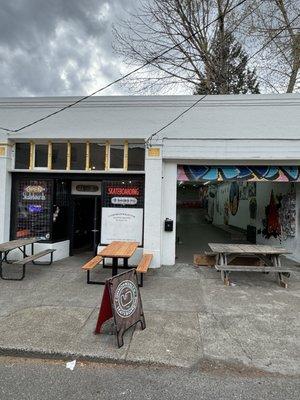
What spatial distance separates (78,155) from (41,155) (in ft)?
3.70

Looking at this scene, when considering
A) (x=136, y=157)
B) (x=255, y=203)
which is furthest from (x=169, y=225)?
(x=255, y=203)

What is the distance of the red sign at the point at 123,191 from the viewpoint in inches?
351

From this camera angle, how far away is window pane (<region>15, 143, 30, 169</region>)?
9.34 metres

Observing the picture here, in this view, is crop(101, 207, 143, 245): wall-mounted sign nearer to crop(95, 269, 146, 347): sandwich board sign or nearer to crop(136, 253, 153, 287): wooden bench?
crop(136, 253, 153, 287): wooden bench

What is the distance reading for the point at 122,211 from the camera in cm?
891

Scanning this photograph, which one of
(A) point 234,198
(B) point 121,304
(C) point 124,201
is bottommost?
(B) point 121,304

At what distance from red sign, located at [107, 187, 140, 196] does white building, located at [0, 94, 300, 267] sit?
28mm

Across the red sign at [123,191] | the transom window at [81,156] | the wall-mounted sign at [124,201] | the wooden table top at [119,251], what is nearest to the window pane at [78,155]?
the transom window at [81,156]

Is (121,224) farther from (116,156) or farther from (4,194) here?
(4,194)

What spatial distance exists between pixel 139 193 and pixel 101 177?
1.21 metres

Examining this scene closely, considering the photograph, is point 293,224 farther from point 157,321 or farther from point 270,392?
point 270,392

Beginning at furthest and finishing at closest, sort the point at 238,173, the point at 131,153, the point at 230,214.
A: the point at 230,214, the point at 131,153, the point at 238,173

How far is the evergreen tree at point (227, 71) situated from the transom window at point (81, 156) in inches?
429

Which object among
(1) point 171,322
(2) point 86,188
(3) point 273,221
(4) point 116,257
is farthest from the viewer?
(3) point 273,221
